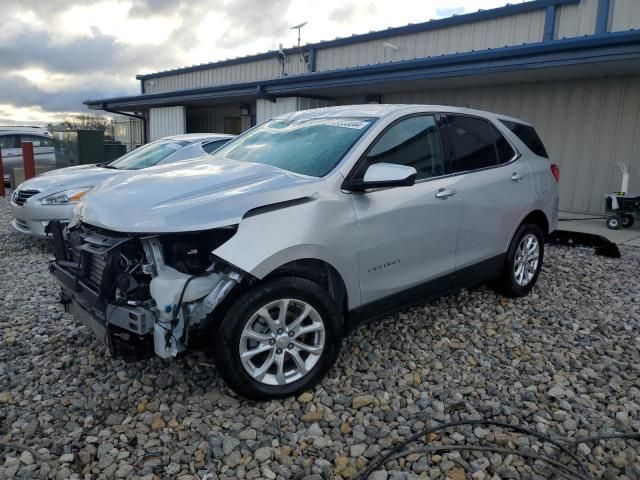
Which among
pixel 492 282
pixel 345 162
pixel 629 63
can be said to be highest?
pixel 629 63

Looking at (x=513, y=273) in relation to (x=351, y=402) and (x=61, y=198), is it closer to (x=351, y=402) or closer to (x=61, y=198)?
A: (x=351, y=402)

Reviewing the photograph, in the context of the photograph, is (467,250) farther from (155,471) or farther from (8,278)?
(8,278)

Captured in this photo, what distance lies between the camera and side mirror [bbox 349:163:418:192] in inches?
122

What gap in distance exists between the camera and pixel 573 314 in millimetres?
4445

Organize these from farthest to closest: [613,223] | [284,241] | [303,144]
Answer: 1. [613,223]
2. [303,144]
3. [284,241]

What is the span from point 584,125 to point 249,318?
27.7 ft

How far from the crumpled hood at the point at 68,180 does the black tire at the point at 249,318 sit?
4.59m

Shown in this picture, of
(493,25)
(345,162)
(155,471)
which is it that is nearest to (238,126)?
(493,25)

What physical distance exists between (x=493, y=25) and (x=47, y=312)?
10497 millimetres

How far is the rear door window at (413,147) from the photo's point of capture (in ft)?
11.4

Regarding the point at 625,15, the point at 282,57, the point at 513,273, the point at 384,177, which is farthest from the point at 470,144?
the point at 282,57

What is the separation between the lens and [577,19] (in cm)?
971

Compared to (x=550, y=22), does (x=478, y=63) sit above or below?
below

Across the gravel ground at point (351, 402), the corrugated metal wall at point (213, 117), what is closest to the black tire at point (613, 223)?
the gravel ground at point (351, 402)
